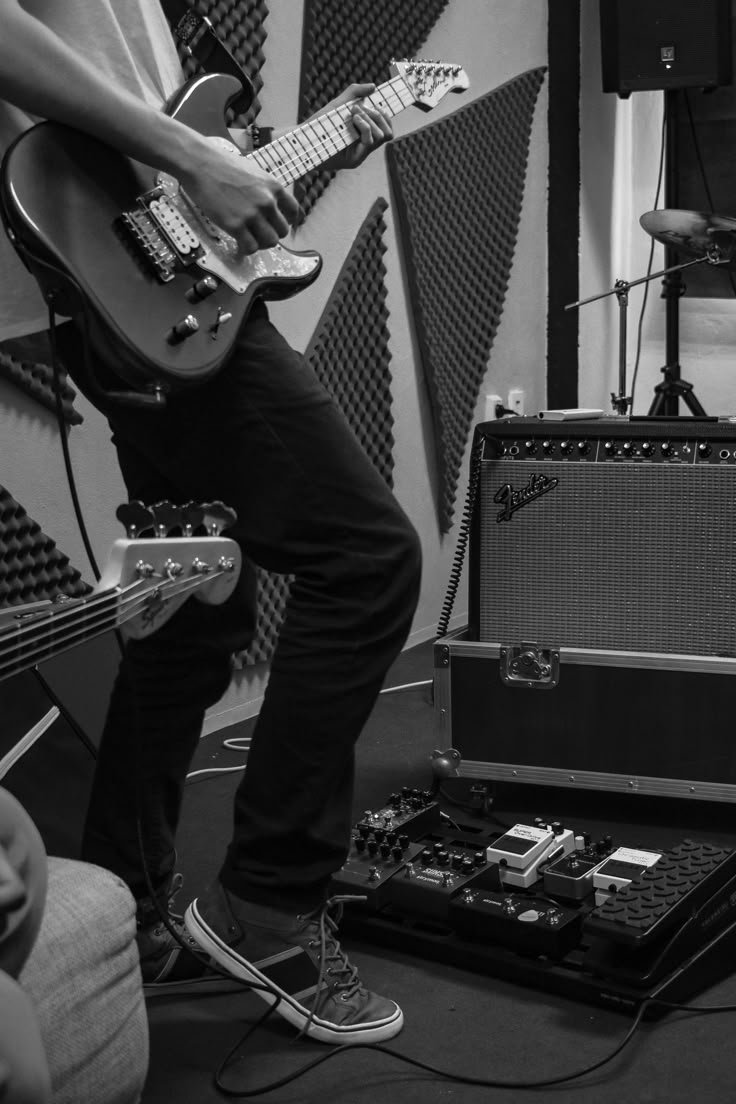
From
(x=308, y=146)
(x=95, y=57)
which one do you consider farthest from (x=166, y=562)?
(x=308, y=146)

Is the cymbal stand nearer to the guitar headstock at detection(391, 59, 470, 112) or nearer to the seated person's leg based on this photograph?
the guitar headstock at detection(391, 59, 470, 112)

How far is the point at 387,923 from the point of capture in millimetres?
1765

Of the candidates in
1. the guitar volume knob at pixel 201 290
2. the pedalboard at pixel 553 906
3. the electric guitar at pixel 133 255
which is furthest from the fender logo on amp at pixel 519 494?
the guitar volume knob at pixel 201 290

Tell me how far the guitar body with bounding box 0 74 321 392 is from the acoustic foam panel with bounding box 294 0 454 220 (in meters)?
1.32

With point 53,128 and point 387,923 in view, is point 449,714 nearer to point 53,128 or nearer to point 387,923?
point 387,923

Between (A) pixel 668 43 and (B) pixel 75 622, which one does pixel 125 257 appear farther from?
(A) pixel 668 43

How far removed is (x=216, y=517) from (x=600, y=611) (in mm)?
1118

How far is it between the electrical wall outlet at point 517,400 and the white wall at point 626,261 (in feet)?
1.38

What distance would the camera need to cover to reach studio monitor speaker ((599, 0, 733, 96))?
3959mm

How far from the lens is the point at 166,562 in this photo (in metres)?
1.25

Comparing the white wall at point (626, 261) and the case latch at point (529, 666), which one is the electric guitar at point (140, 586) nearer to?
the case latch at point (529, 666)

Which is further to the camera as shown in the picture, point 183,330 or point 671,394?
point 671,394

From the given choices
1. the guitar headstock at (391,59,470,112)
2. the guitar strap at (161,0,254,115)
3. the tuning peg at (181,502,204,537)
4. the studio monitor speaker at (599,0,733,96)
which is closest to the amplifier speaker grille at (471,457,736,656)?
the guitar headstock at (391,59,470,112)

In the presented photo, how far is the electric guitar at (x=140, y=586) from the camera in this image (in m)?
1.06
